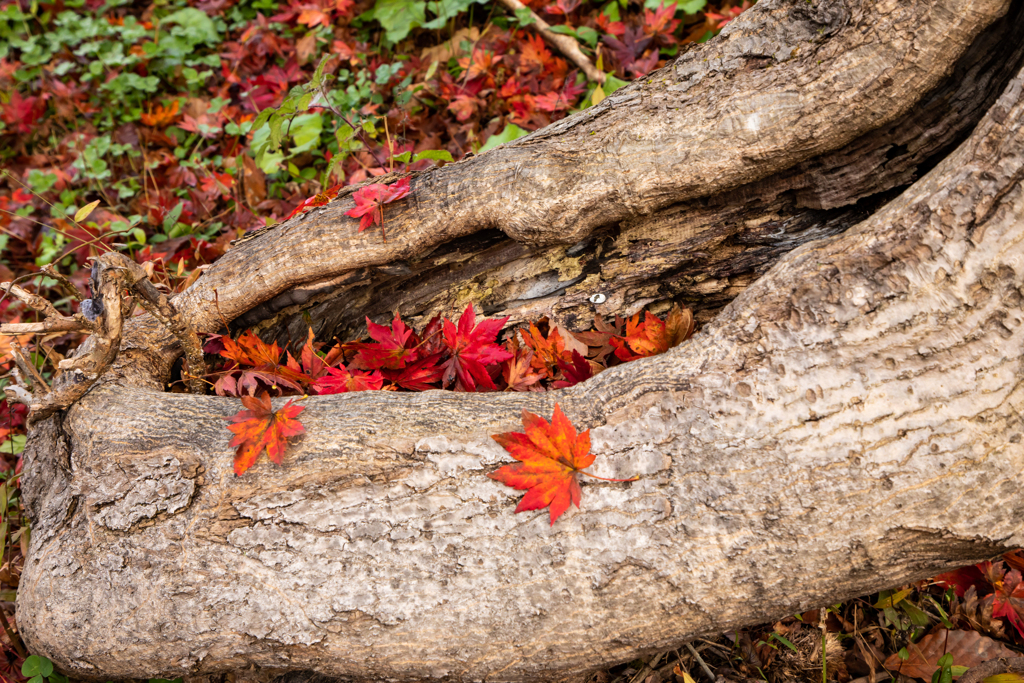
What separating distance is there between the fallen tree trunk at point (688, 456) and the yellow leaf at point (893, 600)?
0.54 metres

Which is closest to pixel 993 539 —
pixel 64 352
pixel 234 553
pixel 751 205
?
pixel 751 205

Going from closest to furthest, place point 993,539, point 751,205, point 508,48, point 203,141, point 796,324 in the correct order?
point 993,539, point 796,324, point 751,205, point 508,48, point 203,141

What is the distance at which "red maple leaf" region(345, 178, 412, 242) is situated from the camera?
210 cm

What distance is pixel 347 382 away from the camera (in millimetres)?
2016

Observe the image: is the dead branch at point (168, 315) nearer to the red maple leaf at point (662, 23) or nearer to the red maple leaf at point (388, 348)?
the red maple leaf at point (388, 348)

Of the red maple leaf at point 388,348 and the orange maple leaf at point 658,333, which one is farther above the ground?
the orange maple leaf at point 658,333

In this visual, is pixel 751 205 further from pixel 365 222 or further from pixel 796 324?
pixel 365 222

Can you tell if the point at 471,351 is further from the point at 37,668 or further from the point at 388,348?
the point at 37,668

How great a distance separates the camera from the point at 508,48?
3.65 m

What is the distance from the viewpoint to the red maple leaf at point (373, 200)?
2.10 metres

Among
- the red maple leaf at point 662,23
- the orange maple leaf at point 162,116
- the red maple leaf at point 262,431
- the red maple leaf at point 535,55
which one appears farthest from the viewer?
the orange maple leaf at point 162,116

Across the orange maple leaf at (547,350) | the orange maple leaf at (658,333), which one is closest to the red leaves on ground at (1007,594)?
the orange maple leaf at (658,333)

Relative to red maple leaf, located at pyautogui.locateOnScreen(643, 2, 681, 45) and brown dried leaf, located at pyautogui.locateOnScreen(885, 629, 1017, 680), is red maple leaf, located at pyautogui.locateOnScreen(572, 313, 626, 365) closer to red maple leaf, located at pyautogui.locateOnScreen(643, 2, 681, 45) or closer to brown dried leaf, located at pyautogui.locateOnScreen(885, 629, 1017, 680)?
brown dried leaf, located at pyautogui.locateOnScreen(885, 629, 1017, 680)

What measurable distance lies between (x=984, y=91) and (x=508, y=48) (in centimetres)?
262
